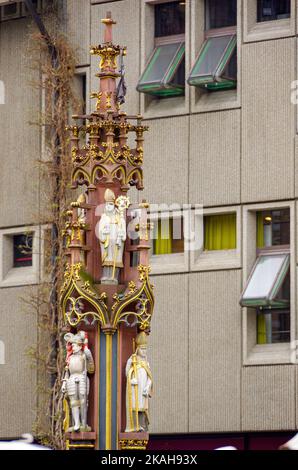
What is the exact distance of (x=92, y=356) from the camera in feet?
91.8

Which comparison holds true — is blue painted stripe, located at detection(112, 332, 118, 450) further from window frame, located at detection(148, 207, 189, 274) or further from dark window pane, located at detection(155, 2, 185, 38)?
dark window pane, located at detection(155, 2, 185, 38)

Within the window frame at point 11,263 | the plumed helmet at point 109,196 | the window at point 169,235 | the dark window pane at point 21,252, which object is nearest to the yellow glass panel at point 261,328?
the window at point 169,235

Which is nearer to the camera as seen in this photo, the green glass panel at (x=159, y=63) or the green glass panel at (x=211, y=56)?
the green glass panel at (x=211, y=56)

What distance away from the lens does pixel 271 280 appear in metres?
40.4

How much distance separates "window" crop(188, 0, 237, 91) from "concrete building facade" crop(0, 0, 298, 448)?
22cm

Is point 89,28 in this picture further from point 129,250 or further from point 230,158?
point 129,250

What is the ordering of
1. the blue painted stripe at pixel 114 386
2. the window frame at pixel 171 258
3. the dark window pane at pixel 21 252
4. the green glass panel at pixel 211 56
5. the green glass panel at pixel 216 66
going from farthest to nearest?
the dark window pane at pixel 21 252
the window frame at pixel 171 258
the green glass panel at pixel 211 56
the green glass panel at pixel 216 66
the blue painted stripe at pixel 114 386

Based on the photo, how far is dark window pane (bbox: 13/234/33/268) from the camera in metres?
45.4

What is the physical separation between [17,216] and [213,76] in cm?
646

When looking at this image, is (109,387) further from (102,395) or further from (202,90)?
(202,90)

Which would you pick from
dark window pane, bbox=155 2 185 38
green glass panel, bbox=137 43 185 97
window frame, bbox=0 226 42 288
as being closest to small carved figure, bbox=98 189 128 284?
green glass panel, bbox=137 43 185 97

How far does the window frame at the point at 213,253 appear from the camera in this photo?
136 ft

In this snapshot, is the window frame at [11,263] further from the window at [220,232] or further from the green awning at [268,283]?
the green awning at [268,283]
